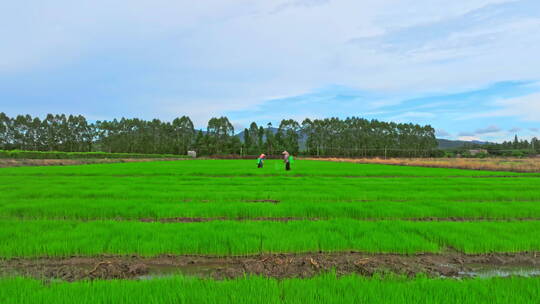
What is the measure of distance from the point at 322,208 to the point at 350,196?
309cm

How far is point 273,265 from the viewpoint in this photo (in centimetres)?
410

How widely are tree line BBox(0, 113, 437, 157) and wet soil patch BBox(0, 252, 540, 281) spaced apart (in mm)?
97526

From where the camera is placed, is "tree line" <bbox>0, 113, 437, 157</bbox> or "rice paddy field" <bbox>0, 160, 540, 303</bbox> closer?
"rice paddy field" <bbox>0, 160, 540, 303</bbox>

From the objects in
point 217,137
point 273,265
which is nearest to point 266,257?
point 273,265

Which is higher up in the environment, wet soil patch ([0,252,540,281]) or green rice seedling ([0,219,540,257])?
green rice seedling ([0,219,540,257])

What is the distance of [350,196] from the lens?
10.4m

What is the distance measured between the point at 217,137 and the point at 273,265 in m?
115

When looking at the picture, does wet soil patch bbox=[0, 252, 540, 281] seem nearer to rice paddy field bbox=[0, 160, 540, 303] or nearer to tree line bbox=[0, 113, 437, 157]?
rice paddy field bbox=[0, 160, 540, 303]

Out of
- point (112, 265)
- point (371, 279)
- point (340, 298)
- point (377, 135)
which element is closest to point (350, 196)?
point (371, 279)

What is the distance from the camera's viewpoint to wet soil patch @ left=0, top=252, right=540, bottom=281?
12.8 ft

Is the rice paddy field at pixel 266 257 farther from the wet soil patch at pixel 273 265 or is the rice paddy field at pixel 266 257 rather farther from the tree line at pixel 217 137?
the tree line at pixel 217 137

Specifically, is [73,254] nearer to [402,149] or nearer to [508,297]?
[508,297]

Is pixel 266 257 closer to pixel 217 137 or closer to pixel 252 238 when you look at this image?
pixel 252 238

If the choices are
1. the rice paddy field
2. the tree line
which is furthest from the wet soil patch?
the tree line
